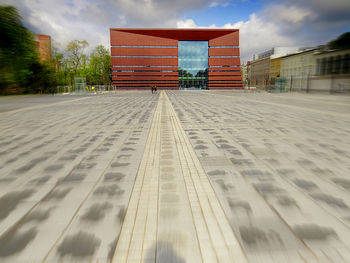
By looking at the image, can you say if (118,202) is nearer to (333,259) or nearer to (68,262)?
(68,262)

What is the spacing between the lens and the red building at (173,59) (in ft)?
245

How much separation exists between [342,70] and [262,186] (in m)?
37.2

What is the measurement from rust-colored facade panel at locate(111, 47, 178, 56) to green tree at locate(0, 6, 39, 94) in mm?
73707

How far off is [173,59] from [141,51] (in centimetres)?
1146

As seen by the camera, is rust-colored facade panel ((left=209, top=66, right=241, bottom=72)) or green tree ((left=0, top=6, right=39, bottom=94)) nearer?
green tree ((left=0, top=6, right=39, bottom=94))

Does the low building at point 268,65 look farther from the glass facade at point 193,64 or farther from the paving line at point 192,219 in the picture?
the paving line at point 192,219

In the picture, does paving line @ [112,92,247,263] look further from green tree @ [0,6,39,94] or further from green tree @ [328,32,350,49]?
green tree @ [328,32,350,49]

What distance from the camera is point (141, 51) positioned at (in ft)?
248

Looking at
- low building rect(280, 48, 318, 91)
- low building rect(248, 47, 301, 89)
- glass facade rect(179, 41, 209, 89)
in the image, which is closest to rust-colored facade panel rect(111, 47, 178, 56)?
glass facade rect(179, 41, 209, 89)

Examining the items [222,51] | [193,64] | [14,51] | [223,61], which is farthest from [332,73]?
[193,64]

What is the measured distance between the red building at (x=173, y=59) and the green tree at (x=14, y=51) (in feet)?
234

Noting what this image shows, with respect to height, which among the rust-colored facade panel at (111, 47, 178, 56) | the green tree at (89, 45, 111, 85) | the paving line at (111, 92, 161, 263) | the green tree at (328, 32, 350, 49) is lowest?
the paving line at (111, 92, 161, 263)

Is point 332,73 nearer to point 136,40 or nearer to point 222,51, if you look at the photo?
point 222,51

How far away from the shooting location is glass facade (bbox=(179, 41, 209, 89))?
251 ft
